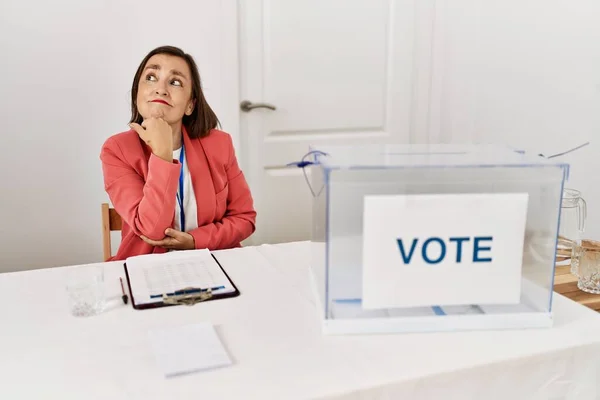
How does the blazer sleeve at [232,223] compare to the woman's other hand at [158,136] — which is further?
the blazer sleeve at [232,223]

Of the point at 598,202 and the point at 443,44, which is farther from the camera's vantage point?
the point at 443,44

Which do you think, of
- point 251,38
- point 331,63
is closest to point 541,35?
point 331,63

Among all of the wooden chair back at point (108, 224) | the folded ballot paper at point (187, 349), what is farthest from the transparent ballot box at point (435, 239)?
the wooden chair back at point (108, 224)

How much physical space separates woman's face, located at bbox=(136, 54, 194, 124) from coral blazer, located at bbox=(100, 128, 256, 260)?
104 mm

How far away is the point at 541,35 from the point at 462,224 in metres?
1.78

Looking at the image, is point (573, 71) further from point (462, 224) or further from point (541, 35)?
point (462, 224)

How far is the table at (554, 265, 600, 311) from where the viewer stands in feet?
4.02

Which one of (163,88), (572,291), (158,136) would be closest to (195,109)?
(163,88)

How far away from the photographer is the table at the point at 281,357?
0.86m

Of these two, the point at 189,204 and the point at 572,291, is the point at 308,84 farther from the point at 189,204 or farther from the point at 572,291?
the point at 572,291

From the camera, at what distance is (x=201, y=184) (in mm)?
1698

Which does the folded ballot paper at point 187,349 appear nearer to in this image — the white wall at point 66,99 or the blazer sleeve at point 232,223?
the blazer sleeve at point 232,223

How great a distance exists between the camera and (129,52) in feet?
8.09

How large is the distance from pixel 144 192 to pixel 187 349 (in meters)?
0.67
